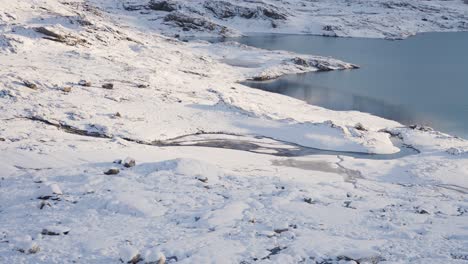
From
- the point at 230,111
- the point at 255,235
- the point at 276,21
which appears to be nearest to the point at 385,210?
the point at 255,235

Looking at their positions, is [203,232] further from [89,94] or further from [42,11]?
[42,11]

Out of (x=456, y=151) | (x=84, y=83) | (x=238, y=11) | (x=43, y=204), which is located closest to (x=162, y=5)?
(x=238, y=11)

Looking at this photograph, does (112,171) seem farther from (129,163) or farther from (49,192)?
(49,192)

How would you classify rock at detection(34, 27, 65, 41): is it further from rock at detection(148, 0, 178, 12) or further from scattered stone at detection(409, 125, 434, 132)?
rock at detection(148, 0, 178, 12)

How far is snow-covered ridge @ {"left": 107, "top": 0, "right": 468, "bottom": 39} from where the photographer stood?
8476cm

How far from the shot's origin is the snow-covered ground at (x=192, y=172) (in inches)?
549

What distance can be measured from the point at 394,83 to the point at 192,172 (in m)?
34.7

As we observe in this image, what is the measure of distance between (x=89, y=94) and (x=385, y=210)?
20.5m

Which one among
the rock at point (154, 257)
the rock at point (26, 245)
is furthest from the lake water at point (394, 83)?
the rock at point (26, 245)

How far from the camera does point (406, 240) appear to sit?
48.3 ft

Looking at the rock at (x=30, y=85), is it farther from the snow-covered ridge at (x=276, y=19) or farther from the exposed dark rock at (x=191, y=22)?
the exposed dark rock at (x=191, y=22)

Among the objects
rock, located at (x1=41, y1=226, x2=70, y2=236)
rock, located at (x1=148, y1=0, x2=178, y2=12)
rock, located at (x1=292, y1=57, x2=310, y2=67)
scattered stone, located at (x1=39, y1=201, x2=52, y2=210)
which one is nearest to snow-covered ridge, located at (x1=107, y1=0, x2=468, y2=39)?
rock, located at (x1=148, y1=0, x2=178, y2=12)

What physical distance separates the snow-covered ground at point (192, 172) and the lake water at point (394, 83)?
446cm

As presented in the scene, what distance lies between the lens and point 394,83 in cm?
4956
